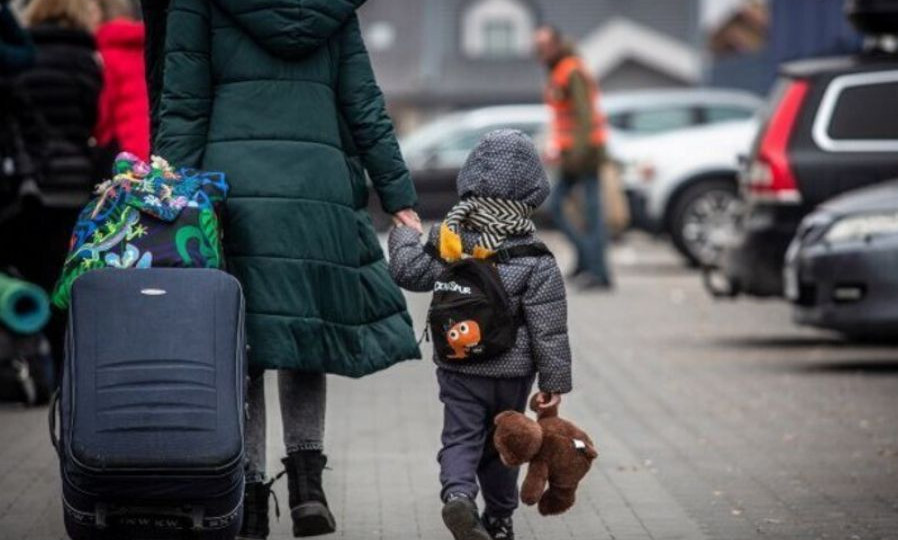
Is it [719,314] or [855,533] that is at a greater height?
[855,533]

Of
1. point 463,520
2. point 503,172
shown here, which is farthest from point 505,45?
point 463,520

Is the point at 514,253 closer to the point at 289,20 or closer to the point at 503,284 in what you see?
the point at 503,284

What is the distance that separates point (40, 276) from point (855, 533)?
4.78m

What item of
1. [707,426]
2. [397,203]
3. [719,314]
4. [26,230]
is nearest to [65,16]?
[26,230]

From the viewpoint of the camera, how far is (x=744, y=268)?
47.8ft

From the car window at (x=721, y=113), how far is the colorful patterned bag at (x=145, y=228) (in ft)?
71.9

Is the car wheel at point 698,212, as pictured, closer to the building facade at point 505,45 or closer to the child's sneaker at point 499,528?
the child's sneaker at point 499,528

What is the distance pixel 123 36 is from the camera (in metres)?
10.8

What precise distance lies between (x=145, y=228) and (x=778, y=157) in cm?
863

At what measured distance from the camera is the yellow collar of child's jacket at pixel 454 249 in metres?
6.74

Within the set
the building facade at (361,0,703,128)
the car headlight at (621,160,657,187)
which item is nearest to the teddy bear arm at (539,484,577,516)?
the car headlight at (621,160,657,187)

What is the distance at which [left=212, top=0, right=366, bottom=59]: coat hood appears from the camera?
6.80 meters

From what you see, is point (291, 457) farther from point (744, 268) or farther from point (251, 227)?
point (744, 268)

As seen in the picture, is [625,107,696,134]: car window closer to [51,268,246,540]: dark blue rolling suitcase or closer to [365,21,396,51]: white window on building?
[51,268,246,540]: dark blue rolling suitcase
